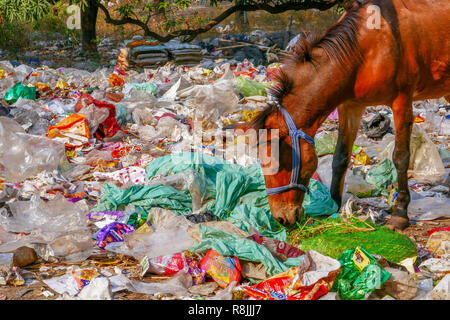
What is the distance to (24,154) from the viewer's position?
5.01 meters

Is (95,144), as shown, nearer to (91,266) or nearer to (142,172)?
(142,172)

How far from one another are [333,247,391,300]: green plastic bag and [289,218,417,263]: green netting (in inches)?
18.3

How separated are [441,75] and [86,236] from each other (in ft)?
10.0

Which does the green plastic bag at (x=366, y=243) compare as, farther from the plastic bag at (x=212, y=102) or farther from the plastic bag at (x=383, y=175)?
the plastic bag at (x=212, y=102)

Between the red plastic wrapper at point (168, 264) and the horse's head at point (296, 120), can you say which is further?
the horse's head at point (296, 120)

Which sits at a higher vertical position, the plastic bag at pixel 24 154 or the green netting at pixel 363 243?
the plastic bag at pixel 24 154

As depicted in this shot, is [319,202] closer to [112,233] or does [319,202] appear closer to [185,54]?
[112,233]

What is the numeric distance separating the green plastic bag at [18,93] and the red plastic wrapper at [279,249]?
5.98 metres

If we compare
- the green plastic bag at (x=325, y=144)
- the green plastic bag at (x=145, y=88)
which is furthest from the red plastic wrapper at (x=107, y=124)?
the green plastic bag at (x=325, y=144)

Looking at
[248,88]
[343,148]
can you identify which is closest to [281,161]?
[343,148]

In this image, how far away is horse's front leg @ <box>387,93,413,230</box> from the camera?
3744 millimetres

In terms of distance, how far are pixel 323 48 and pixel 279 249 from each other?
5.05 ft

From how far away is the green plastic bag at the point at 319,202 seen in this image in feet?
13.3

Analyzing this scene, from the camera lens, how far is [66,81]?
Result: 31.8 feet
